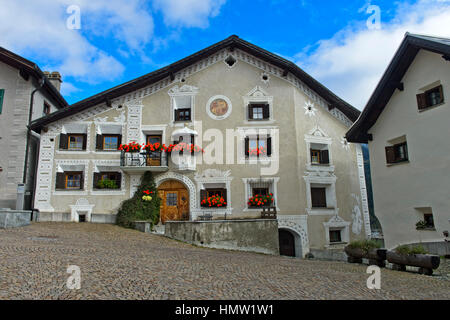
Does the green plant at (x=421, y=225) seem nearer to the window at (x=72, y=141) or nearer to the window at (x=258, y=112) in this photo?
the window at (x=258, y=112)

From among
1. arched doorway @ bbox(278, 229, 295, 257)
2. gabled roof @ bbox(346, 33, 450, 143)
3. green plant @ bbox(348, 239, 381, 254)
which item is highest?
gabled roof @ bbox(346, 33, 450, 143)

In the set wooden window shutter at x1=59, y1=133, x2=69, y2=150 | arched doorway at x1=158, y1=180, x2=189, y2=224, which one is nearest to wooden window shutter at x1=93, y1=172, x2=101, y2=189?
wooden window shutter at x1=59, y1=133, x2=69, y2=150

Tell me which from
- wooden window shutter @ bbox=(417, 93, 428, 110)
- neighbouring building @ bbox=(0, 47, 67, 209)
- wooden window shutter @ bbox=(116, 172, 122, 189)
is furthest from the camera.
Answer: wooden window shutter @ bbox=(116, 172, 122, 189)

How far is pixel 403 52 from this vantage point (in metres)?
12.9

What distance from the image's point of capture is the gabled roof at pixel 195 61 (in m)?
17.9

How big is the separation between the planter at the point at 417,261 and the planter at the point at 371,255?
0.23 meters

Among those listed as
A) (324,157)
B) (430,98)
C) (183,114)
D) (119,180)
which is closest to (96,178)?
(119,180)

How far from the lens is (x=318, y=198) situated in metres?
18.1

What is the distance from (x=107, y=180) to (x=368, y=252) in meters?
12.7

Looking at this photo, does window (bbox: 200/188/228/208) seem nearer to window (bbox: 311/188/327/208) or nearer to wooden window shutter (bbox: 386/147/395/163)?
window (bbox: 311/188/327/208)

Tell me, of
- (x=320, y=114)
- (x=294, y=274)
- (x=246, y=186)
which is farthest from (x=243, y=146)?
(x=294, y=274)

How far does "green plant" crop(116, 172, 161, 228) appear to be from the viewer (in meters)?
16.4

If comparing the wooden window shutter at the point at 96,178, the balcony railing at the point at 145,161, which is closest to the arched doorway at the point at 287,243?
the balcony railing at the point at 145,161

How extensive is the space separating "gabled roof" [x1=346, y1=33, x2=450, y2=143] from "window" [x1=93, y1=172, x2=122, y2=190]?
11456 millimetres
